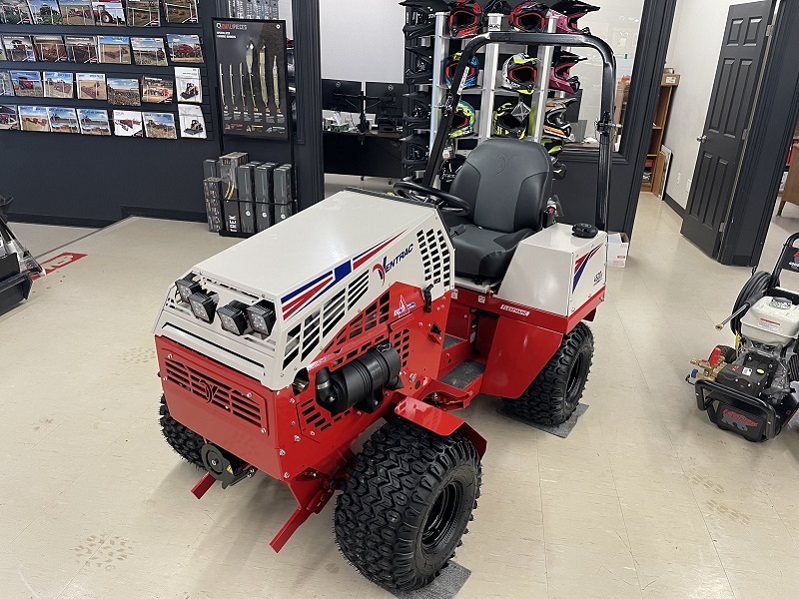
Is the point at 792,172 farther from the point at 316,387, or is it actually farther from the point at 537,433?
the point at 316,387

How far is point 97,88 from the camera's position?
526 cm

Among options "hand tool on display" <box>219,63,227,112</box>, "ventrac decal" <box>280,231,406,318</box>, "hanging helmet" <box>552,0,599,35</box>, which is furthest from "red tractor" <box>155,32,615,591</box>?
"hand tool on display" <box>219,63,227,112</box>

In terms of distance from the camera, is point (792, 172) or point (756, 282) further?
point (792, 172)

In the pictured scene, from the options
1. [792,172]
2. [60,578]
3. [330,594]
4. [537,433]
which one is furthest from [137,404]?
[792,172]

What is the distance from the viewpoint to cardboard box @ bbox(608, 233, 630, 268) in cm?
480

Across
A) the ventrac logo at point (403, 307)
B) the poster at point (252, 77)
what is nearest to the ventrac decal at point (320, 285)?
the ventrac logo at point (403, 307)

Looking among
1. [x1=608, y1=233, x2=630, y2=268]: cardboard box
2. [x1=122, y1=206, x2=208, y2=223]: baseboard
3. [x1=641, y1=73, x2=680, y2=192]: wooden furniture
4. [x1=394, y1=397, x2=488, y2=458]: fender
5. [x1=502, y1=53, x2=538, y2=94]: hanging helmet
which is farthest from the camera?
[x1=641, y1=73, x2=680, y2=192]: wooden furniture

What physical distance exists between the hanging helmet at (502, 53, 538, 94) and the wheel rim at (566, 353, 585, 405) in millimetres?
2204

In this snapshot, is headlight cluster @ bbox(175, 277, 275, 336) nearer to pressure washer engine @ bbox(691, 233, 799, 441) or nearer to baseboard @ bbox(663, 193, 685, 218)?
pressure washer engine @ bbox(691, 233, 799, 441)

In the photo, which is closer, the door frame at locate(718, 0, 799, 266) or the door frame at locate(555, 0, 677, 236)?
the door frame at locate(718, 0, 799, 266)

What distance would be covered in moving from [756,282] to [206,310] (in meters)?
2.68

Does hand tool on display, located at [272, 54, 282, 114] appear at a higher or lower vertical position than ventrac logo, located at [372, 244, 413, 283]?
higher

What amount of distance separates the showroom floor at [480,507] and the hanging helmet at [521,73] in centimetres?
191

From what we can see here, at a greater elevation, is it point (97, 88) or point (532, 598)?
point (97, 88)
